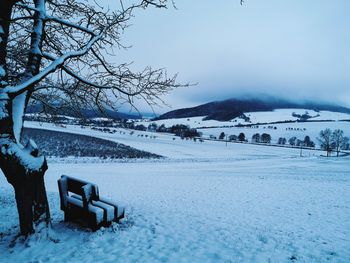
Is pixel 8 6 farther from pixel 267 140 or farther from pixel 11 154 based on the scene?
pixel 267 140

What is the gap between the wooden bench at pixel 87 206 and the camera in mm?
6102

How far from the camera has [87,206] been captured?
6230 millimetres

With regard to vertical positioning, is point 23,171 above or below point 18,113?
below

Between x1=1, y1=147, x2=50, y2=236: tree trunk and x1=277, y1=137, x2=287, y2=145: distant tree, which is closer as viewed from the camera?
x1=1, y1=147, x2=50, y2=236: tree trunk

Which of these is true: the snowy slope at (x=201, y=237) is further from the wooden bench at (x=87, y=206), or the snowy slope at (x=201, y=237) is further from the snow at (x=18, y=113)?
the snow at (x=18, y=113)

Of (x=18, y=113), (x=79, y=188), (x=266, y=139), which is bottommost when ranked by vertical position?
(x=266, y=139)

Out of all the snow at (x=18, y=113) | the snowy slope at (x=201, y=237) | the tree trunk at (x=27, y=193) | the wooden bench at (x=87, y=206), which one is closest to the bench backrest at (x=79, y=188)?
the wooden bench at (x=87, y=206)

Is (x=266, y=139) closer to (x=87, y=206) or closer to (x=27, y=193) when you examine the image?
(x=87, y=206)

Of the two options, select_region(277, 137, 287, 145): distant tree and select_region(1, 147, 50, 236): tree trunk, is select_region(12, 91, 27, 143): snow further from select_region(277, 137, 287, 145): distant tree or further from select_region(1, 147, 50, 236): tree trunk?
select_region(277, 137, 287, 145): distant tree

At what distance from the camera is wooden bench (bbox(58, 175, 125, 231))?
20.0 ft

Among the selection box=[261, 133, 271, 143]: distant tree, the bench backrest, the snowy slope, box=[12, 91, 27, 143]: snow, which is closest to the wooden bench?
the bench backrest

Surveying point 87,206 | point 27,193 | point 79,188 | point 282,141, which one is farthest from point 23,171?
point 282,141

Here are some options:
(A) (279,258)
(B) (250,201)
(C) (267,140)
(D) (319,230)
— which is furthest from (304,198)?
(C) (267,140)

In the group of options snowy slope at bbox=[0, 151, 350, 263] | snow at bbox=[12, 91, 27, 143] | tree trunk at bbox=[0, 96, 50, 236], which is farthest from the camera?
snow at bbox=[12, 91, 27, 143]
